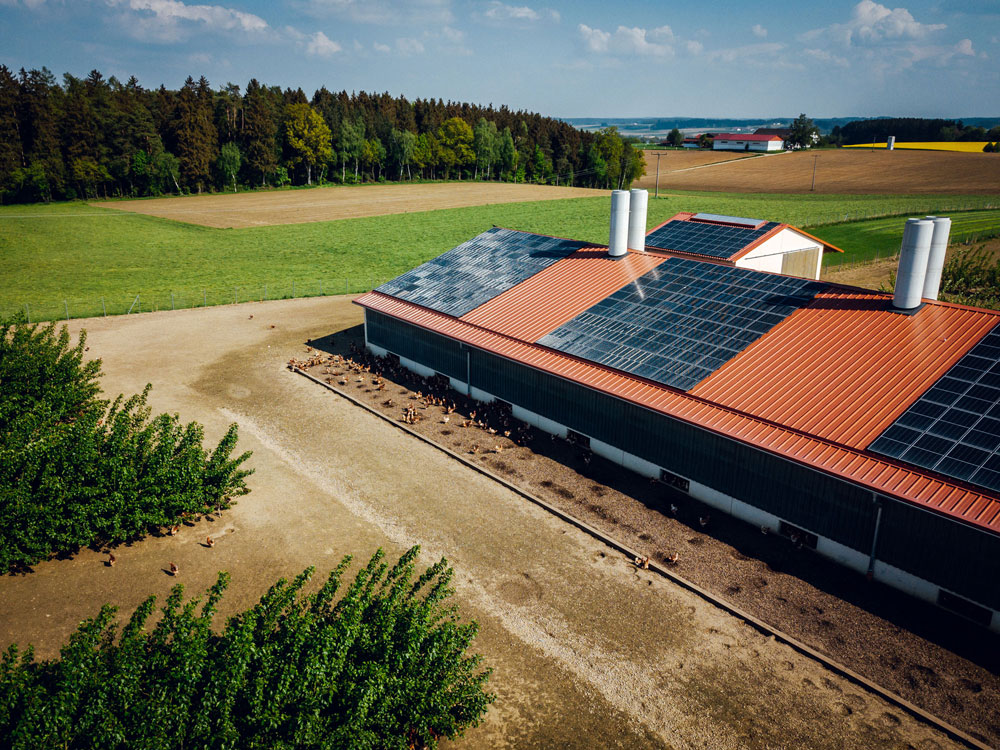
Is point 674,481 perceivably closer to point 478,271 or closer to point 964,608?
point 964,608

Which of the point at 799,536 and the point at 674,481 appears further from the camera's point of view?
the point at 674,481

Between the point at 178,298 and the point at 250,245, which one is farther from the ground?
the point at 250,245

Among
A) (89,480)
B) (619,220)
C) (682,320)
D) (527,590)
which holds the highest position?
(619,220)

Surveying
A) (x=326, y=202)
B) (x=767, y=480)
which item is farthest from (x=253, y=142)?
(x=767, y=480)

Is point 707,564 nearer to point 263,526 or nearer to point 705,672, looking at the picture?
point 705,672

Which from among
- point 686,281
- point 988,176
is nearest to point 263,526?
point 686,281

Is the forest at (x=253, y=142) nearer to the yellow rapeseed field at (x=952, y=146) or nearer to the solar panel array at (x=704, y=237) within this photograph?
the yellow rapeseed field at (x=952, y=146)

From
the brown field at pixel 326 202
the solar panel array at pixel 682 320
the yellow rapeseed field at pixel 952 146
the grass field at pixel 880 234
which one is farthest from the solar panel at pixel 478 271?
the yellow rapeseed field at pixel 952 146
